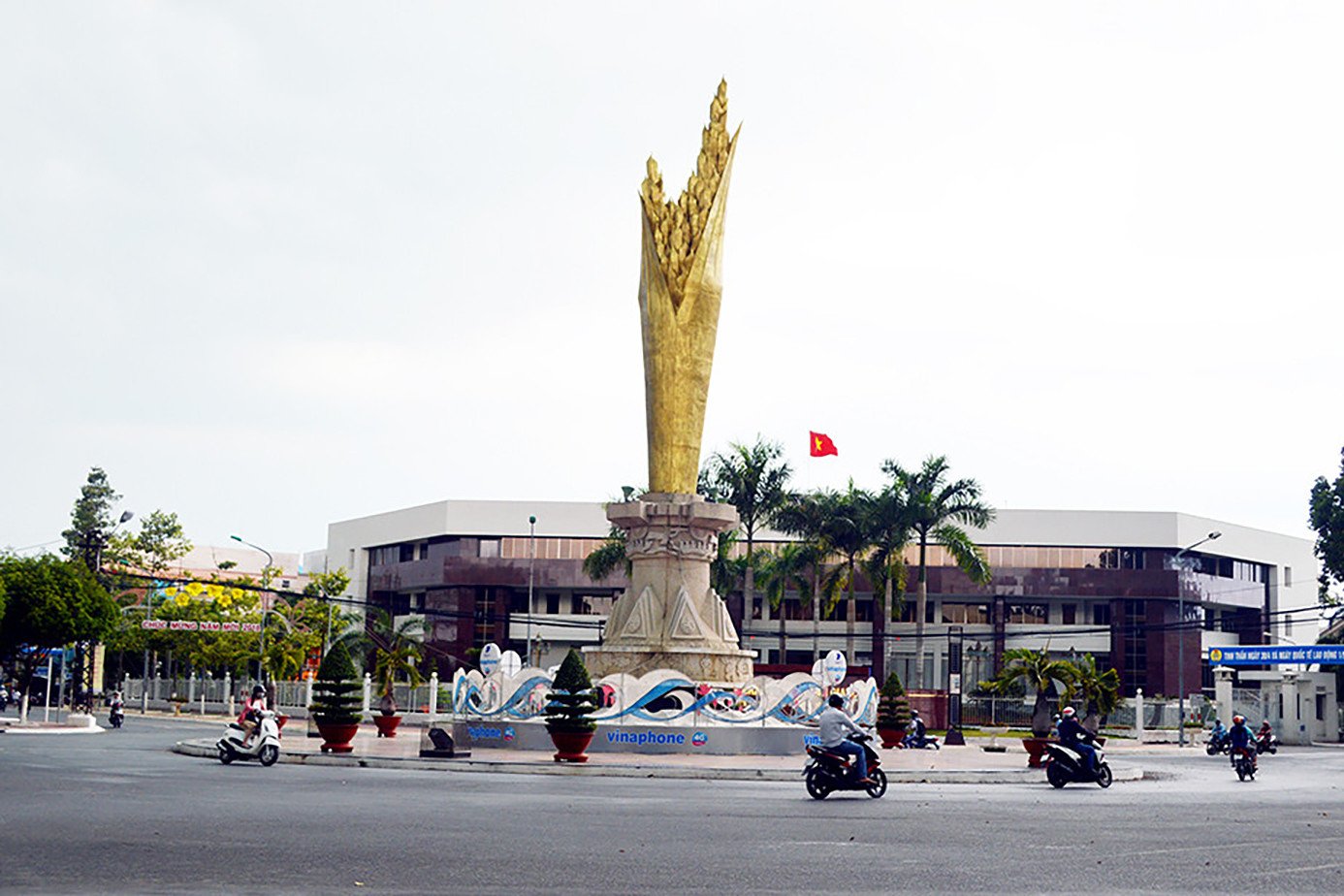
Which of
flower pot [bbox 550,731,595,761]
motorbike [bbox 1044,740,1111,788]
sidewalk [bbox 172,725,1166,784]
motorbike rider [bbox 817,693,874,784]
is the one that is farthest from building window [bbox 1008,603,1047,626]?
motorbike rider [bbox 817,693,874,784]

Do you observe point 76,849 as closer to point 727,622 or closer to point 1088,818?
point 1088,818

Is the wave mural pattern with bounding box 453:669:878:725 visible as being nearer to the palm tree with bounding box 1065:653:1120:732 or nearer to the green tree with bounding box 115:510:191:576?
the palm tree with bounding box 1065:653:1120:732

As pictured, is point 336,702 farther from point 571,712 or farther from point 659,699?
point 659,699

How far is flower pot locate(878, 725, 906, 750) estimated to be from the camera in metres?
43.6

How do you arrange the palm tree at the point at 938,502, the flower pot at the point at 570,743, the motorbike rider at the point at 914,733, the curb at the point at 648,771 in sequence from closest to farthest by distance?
the curb at the point at 648,771 → the flower pot at the point at 570,743 → the motorbike rider at the point at 914,733 → the palm tree at the point at 938,502

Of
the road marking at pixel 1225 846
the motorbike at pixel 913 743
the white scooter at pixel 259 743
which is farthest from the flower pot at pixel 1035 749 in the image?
the white scooter at pixel 259 743

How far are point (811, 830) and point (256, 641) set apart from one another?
74.2 m

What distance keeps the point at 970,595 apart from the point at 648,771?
62540 millimetres

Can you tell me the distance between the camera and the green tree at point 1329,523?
71250 millimetres

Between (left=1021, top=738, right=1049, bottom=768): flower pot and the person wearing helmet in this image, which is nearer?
the person wearing helmet

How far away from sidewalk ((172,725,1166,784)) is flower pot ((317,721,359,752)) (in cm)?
32

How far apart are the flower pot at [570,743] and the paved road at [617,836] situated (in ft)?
14.1

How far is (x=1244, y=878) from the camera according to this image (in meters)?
13.2

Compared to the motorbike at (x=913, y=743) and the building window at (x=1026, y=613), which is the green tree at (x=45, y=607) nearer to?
the motorbike at (x=913, y=743)
